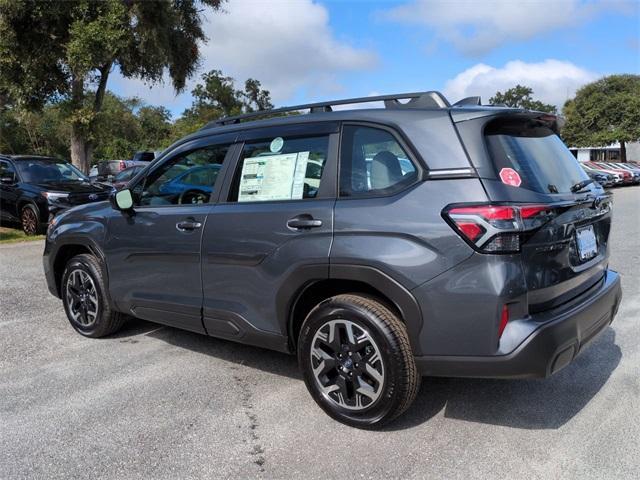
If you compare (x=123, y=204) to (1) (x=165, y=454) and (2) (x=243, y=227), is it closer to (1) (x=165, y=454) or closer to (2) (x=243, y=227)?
(2) (x=243, y=227)

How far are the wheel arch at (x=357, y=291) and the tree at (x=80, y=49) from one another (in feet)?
36.9

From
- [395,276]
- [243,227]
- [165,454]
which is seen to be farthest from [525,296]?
[165,454]

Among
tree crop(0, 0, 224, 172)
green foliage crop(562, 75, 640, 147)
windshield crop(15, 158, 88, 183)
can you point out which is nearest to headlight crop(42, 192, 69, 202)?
windshield crop(15, 158, 88, 183)

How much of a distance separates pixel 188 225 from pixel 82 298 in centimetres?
170

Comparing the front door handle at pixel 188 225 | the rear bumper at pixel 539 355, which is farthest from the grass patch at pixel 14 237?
the rear bumper at pixel 539 355

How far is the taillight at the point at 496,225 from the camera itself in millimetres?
2684

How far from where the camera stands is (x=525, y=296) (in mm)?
2742

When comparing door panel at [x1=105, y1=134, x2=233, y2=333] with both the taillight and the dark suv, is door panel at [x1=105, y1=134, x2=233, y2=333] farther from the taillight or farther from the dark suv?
the taillight

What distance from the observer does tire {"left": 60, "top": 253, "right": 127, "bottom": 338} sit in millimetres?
4750

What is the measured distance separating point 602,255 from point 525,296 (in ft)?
3.71

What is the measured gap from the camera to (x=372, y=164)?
10.5 feet

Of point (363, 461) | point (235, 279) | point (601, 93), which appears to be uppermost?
point (601, 93)

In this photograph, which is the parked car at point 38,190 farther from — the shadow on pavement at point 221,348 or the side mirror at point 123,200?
the side mirror at point 123,200

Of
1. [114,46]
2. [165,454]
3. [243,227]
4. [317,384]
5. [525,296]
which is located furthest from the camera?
[114,46]
